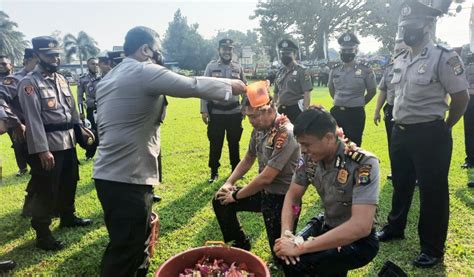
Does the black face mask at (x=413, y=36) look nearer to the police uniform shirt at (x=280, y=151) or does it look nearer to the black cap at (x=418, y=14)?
the black cap at (x=418, y=14)

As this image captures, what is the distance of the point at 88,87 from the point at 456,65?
23.5ft

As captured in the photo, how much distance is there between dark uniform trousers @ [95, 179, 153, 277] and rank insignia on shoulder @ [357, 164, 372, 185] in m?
1.50

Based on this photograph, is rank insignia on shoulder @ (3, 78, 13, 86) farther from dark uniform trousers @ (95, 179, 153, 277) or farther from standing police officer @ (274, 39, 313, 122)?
standing police officer @ (274, 39, 313, 122)

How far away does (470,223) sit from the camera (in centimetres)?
429

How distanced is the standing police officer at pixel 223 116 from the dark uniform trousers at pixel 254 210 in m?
2.55

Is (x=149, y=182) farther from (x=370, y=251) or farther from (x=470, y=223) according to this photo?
(x=470, y=223)

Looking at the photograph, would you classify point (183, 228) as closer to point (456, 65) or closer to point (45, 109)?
point (45, 109)

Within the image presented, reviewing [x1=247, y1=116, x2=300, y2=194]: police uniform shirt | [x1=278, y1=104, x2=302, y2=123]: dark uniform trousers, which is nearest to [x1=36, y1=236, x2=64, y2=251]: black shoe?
[x1=247, y1=116, x2=300, y2=194]: police uniform shirt

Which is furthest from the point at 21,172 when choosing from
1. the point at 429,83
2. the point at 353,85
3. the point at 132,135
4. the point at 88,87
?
the point at 429,83

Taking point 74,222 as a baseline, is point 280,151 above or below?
above

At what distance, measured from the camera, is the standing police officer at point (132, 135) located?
8.18ft

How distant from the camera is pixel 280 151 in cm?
310

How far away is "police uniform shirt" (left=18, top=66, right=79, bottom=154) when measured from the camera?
12.6 feet

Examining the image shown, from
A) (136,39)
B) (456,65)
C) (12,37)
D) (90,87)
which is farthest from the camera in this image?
(12,37)
